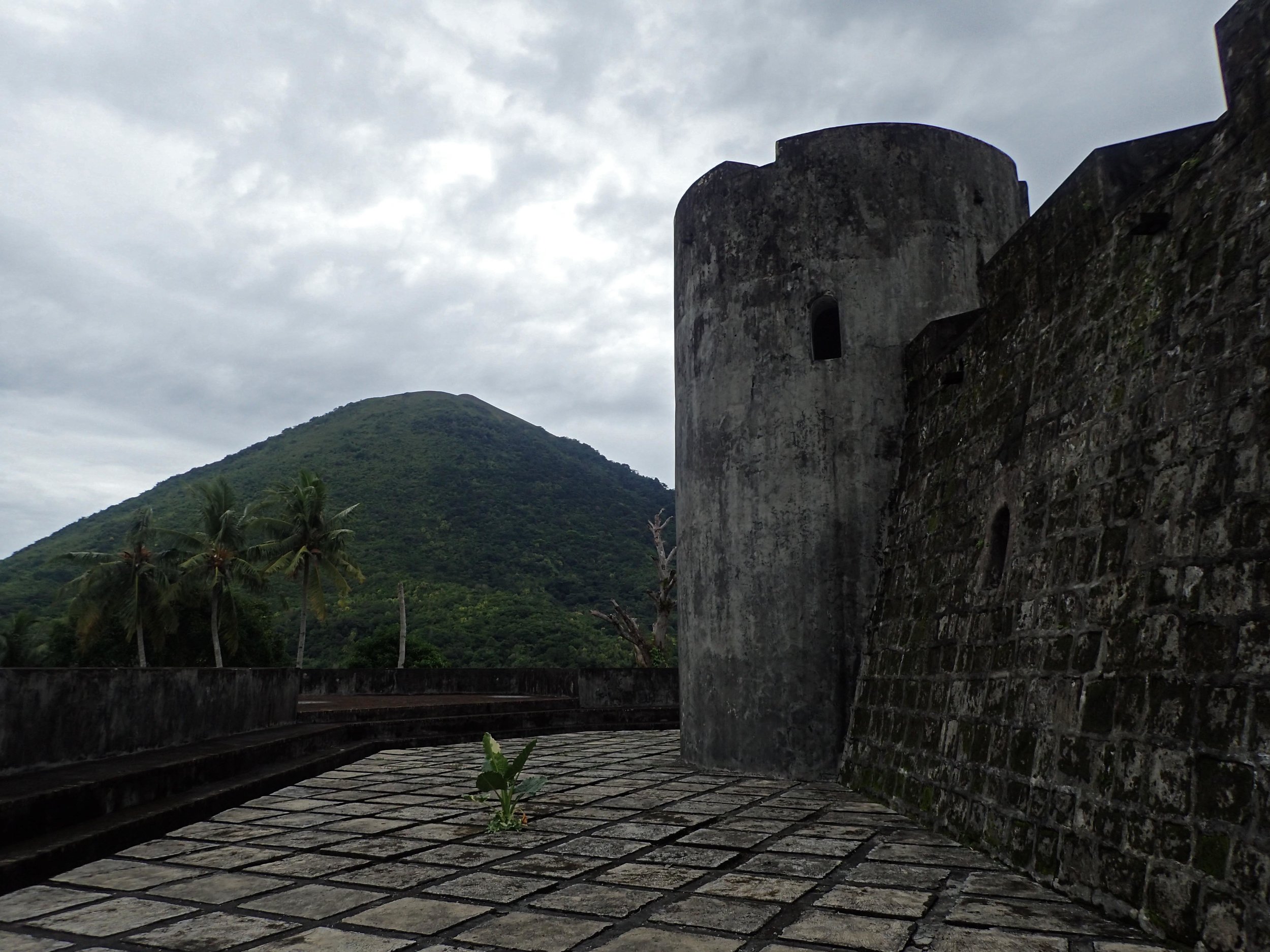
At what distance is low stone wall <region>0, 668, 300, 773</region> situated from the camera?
5207mm

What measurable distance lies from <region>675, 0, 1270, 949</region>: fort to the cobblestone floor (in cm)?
44

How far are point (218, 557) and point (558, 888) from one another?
86.7 feet

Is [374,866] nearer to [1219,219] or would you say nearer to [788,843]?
[788,843]

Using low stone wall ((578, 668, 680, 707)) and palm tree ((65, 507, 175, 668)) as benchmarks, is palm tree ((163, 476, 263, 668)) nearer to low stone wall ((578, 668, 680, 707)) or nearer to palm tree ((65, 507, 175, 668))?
palm tree ((65, 507, 175, 668))

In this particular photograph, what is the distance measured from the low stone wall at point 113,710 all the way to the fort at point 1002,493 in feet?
13.8

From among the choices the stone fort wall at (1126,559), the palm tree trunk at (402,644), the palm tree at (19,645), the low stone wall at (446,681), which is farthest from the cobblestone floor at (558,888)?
the palm tree at (19,645)

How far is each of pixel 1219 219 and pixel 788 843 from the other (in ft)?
11.8

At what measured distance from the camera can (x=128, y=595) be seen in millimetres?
27297

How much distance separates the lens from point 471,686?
17.5 metres

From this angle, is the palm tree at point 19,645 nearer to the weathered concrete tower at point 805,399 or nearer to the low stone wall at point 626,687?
the low stone wall at point 626,687

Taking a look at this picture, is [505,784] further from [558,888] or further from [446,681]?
[446,681]

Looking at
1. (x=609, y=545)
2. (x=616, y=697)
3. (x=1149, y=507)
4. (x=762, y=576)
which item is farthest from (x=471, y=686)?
(x=609, y=545)

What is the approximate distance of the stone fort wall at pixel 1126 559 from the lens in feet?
10.3

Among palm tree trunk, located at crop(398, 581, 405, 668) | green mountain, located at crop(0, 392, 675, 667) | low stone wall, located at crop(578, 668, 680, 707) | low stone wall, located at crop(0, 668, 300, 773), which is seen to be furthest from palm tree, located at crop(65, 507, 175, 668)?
low stone wall, located at crop(0, 668, 300, 773)
